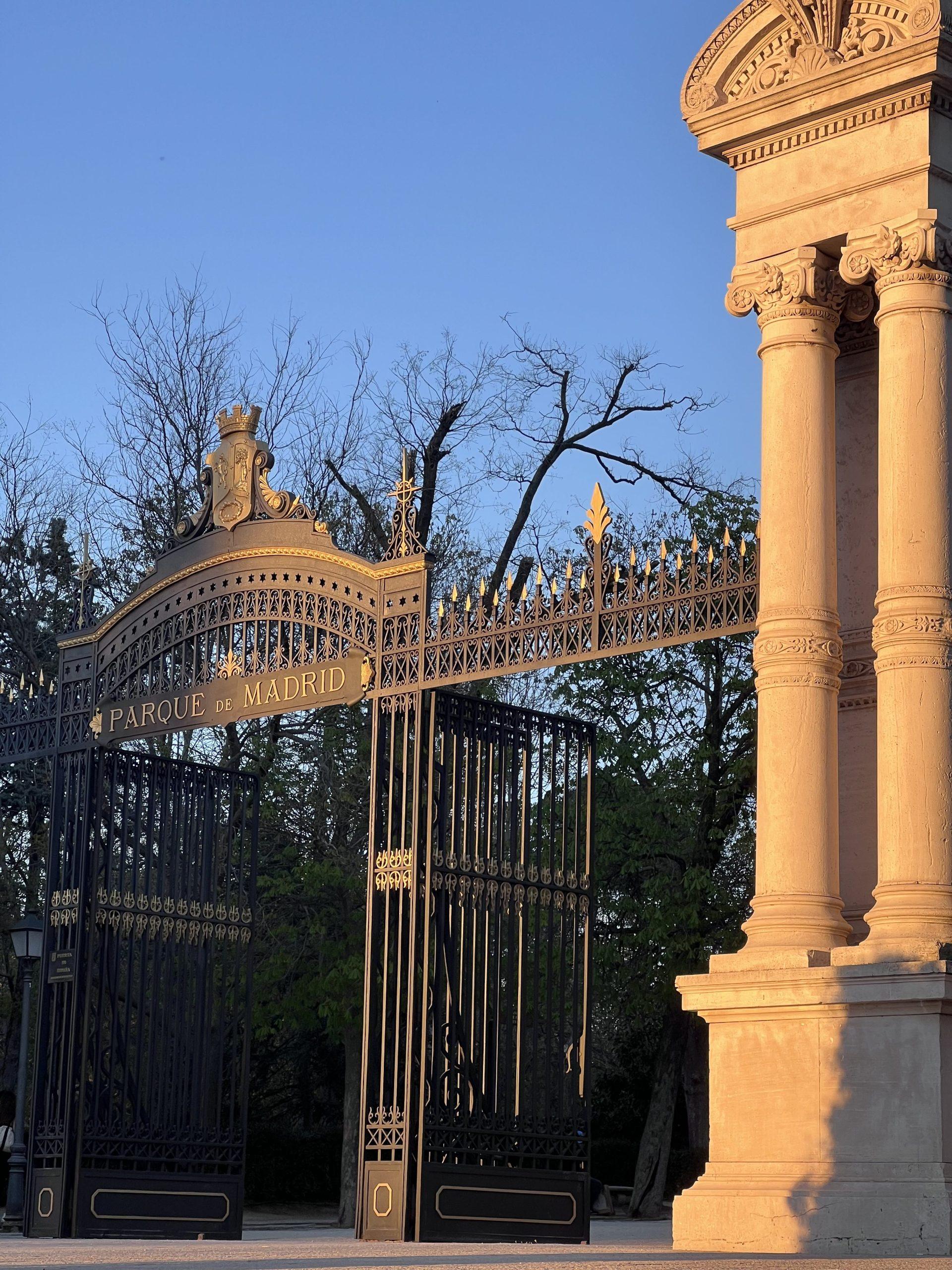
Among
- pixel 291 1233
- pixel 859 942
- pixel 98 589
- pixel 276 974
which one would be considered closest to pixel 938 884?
pixel 859 942

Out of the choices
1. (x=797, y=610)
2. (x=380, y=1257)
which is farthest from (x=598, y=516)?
(x=380, y=1257)

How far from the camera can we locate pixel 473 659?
14.7 meters

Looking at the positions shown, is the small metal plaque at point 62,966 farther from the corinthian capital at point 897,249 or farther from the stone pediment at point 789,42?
the corinthian capital at point 897,249

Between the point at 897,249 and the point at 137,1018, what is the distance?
30.9ft

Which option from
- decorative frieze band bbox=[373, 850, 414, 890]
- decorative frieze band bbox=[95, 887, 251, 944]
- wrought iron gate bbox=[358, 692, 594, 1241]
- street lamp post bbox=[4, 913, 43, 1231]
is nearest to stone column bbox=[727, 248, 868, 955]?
wrought iron gate bbox=[358, 692, 594, 1241]

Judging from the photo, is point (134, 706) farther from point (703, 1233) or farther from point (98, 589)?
point (98, 589)

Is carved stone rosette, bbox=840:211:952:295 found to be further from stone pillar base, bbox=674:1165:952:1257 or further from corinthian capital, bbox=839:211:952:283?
stone pillar base, bbox=674:1165:952:1257

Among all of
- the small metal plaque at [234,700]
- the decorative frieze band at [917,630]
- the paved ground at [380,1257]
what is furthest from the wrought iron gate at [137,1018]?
the decorative frieze band at [917,630]

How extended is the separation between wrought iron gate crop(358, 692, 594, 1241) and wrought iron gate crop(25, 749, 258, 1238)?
2.55 metres

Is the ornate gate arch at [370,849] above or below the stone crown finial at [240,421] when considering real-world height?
below

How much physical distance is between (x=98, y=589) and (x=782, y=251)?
17394 mm

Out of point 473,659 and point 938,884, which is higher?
point 473,659

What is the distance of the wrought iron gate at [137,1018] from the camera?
16.4 meters

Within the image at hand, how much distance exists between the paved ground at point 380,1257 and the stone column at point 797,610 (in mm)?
2266
